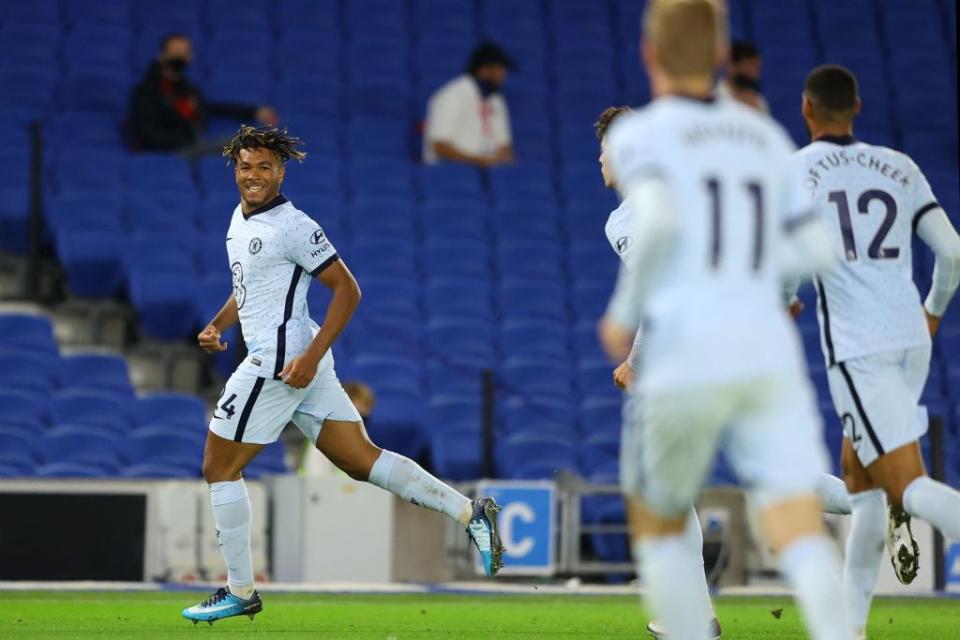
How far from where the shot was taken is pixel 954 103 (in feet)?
56.9

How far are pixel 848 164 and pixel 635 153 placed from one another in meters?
1.88

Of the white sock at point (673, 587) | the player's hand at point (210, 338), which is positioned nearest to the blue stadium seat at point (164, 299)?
the player's hand at point (210, 338)

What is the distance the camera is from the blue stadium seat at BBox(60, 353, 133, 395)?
41.4ft

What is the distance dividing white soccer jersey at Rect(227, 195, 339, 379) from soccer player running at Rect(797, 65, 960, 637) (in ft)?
7.70

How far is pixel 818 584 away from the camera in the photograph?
12.4 feet

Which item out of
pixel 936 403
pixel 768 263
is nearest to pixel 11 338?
pixel 936 403

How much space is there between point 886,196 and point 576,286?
30.2 feet

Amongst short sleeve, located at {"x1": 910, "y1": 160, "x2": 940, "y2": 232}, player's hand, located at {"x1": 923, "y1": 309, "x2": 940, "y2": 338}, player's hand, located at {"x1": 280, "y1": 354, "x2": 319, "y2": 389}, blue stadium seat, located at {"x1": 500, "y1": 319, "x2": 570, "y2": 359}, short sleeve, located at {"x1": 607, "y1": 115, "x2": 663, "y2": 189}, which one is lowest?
player's hand, located at {"x1": 280, "y1": 354, "x2": 319, "y2": 389}

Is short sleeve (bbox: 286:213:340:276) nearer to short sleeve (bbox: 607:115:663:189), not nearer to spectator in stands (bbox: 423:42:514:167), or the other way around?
short sleeve (bbox: 607:115:663:189)

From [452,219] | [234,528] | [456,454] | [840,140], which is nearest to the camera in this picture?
[840,140]

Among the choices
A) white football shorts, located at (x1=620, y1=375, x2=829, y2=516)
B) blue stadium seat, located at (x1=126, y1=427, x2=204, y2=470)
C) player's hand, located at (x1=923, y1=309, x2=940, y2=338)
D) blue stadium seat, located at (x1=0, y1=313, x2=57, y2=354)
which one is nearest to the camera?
white football shorts, located at (x1=620, y1=375, x2=829, y2=516)

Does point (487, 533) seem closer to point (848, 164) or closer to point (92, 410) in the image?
point (848, 164)

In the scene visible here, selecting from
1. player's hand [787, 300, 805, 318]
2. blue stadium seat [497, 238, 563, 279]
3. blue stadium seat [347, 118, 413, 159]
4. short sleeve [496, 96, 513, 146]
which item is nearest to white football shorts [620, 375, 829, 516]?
player's hand [787, 300, 805, 318]

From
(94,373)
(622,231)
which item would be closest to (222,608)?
(622,231)
